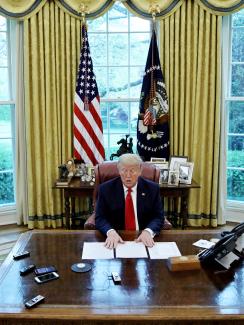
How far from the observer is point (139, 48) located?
4395mm

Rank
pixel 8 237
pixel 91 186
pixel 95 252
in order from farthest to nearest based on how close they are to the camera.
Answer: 1. pixel 8 237
2. pixel 91 186
3. pixel 95 252

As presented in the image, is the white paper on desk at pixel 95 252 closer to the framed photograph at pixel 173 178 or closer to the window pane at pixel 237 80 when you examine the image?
the framed photograph at pixel 173 178

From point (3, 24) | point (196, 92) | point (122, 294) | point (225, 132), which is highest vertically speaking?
point (3, 24)

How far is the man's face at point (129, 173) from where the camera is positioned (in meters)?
2.53

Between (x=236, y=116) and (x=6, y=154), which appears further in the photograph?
(x=6, y=154)

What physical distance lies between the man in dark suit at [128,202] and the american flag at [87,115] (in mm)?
1613

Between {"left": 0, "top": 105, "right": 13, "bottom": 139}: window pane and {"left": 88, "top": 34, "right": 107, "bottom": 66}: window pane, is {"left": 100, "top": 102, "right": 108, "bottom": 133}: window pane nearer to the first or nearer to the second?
{"left": 88, "top": 34, "right": 107, "bottom": 66}: window pane

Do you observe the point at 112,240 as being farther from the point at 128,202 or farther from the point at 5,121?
the point at 5,121

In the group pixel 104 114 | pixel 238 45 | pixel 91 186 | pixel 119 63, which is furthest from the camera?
pixel 104 114

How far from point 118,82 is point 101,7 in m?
0.85

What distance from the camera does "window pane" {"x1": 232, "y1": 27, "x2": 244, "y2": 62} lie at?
4285 mm

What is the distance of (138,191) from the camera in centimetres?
263

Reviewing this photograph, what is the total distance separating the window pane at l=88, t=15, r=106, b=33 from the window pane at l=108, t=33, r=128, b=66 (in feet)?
0.42

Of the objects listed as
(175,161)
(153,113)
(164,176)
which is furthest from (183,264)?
(153,113)
